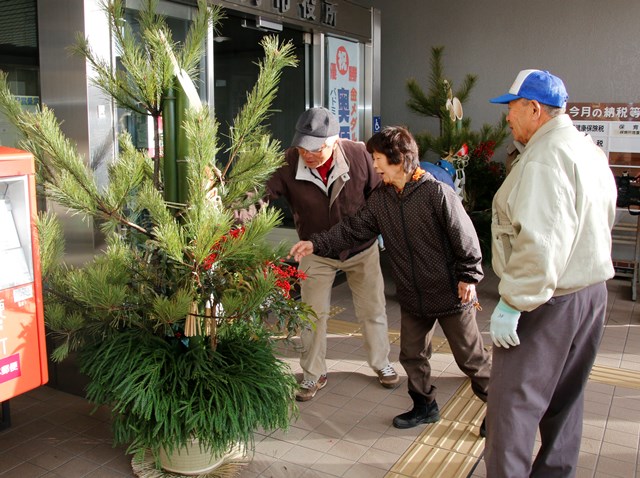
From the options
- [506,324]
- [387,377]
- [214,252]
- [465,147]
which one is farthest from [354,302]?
[465,147]

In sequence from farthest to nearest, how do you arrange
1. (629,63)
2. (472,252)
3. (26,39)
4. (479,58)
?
(479,58) < (629,63) < (26,39) < (472,252)

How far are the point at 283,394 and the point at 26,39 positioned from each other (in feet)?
9.25

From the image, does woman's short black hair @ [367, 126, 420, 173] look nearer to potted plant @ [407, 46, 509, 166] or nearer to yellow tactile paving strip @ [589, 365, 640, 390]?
yellow tactile paving strip @ [589, 365, 640, 390]

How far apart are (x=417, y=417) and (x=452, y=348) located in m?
0.47

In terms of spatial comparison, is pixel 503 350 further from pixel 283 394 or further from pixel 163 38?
pixel 163 38

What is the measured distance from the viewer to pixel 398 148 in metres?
3.62

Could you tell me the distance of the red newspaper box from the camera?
3.00 m

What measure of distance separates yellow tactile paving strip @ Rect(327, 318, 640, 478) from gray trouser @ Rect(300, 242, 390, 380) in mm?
597

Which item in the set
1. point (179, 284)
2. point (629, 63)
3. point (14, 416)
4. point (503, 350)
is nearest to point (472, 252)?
point (503, 350)

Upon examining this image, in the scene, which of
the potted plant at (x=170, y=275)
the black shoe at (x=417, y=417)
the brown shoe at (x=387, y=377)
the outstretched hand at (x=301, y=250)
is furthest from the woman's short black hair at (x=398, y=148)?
the brown shoe at (x=387, y=377)

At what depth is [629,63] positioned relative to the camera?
24.3 feet

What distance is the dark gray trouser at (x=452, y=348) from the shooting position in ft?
12.2

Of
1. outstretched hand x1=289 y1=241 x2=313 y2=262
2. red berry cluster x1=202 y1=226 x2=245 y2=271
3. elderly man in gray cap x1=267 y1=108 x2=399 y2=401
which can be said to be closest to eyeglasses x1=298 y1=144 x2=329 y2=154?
elderly man in gray cap x1=267 y1=108 x2=399 y2=401

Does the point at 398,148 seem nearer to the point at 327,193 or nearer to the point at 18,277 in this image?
the point at 327,193
